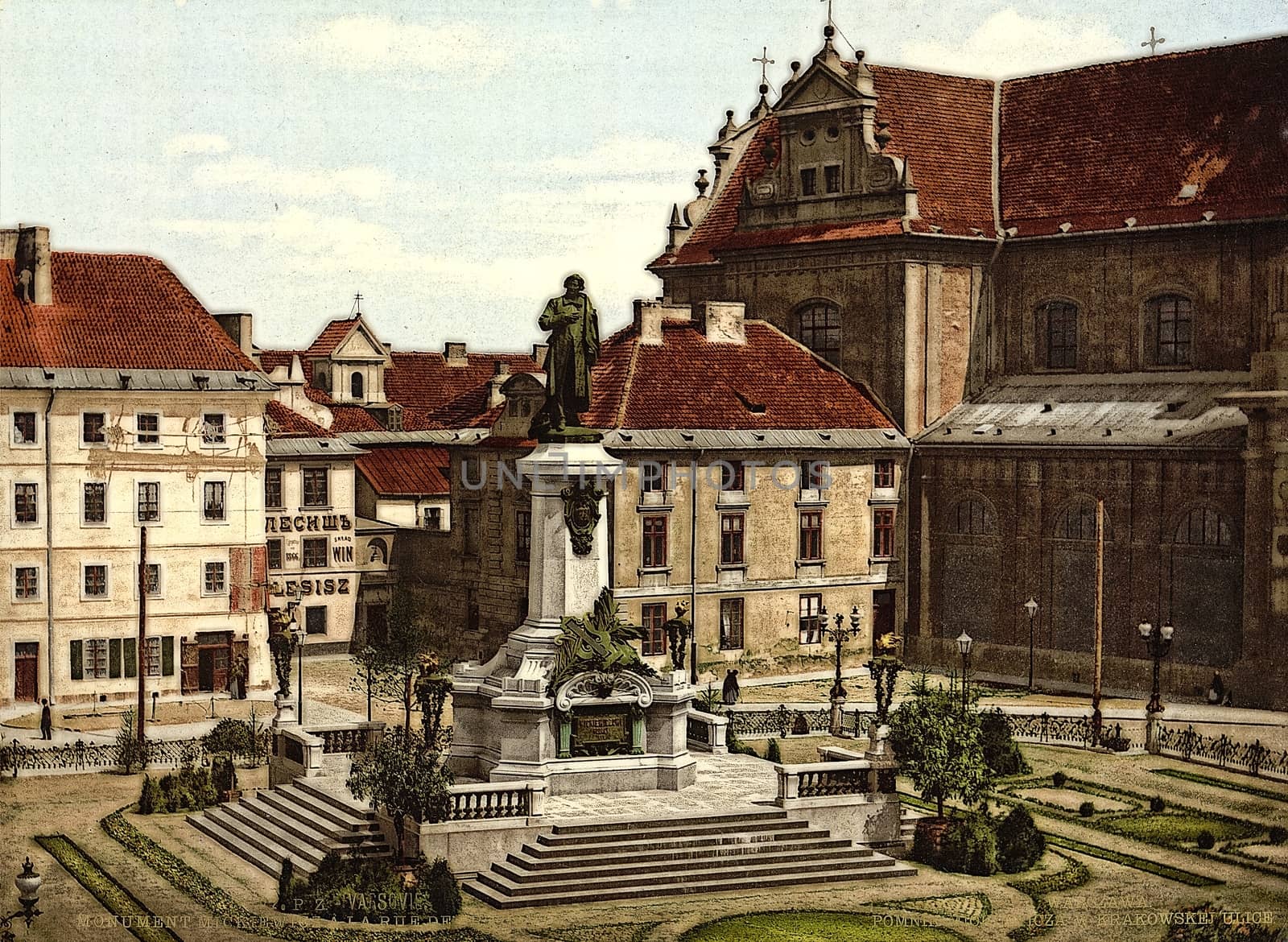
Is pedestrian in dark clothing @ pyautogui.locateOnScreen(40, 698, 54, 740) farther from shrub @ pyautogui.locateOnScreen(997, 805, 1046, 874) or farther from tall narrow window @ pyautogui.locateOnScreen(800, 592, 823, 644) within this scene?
shrub @ pyautogui.locateOnScreen(997, 805, 1046, 874)

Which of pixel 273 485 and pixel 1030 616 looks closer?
pixel 1030 616

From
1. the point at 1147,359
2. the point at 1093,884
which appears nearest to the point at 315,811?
the point at 1093,884

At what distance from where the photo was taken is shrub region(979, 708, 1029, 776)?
49.2m

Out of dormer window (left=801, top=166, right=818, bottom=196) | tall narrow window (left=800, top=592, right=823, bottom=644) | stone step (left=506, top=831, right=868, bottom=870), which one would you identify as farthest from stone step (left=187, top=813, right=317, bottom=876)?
dormer window (left=801, top=166, right=818, bottom=196)

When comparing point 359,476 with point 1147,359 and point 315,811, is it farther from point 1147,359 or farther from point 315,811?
point 315,811

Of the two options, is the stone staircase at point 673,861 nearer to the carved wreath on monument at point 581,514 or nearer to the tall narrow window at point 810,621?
the carved wreath on monument at point 581,514

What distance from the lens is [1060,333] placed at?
6988cm

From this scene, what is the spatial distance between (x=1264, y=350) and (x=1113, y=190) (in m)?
9.47

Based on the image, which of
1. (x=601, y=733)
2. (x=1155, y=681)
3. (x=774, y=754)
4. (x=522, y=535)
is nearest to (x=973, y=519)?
(x=522, y=535)

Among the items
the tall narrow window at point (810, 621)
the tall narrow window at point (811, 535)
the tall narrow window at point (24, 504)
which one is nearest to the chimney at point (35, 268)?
the tall narrow window at point (24, 504)

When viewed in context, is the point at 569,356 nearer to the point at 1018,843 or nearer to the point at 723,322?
the point at 1018,843

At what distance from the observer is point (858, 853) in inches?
1569

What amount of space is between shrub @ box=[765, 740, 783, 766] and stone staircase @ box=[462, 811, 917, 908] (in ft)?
24.8

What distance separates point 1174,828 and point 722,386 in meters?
25.4
